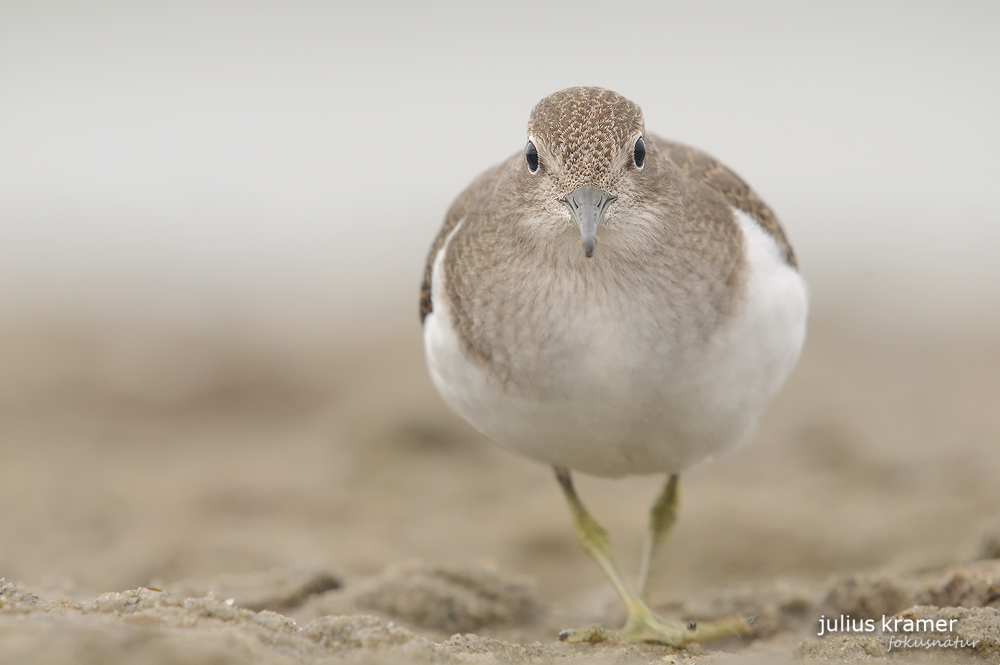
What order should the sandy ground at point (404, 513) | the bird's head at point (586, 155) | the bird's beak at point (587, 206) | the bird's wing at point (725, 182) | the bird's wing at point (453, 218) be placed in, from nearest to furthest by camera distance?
the sandy ground at point (404, 513)
the bird's beak at point (587, 206)
the bird's head at point (586, 155)
the bird's wing at point (725, 182)
the bird's wing at point (453, 218)

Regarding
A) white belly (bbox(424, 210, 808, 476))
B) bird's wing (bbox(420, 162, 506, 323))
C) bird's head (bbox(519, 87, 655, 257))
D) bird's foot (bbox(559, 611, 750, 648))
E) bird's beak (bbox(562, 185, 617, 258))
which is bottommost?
bird's foot (bbox(559, 611, 750, 648))

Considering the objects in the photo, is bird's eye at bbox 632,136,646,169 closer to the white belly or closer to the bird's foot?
the white belly

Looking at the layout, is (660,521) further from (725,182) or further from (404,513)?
(404,513)

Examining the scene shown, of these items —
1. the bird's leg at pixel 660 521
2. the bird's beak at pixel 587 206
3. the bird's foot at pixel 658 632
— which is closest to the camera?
the bird's beak at pixel 587 206

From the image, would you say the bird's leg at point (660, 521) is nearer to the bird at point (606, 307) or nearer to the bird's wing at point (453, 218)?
the bird at point (606, 307)

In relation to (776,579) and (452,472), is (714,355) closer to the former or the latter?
(776,579)

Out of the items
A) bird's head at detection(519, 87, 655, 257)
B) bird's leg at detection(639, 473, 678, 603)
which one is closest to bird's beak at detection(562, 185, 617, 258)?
bird's head at detection(519, 87, 655, 257)

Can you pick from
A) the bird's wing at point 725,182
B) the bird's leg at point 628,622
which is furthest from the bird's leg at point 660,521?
the bird's wing at point 725,182

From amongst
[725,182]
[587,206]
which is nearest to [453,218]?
[725,182]
